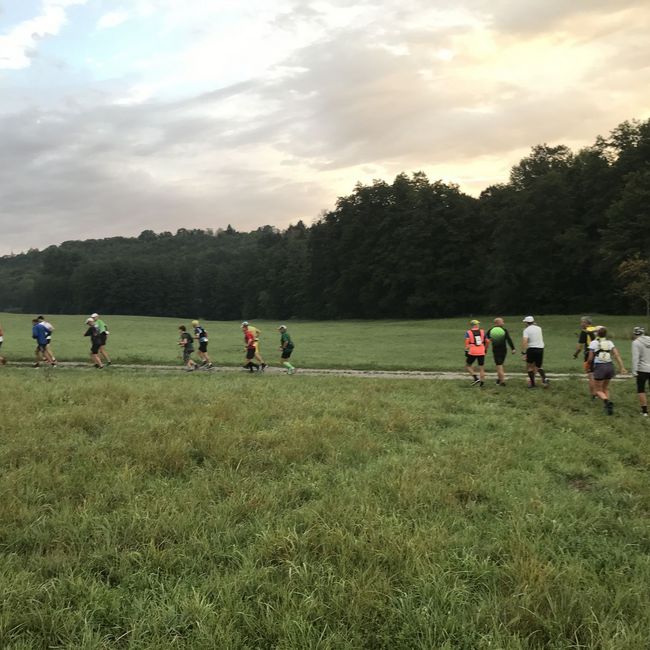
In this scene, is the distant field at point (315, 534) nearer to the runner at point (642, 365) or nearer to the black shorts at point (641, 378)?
the runner at point (642, 365)

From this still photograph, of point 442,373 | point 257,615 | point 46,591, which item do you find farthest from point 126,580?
point 442,373

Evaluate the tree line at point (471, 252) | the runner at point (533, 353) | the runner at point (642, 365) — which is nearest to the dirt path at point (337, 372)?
the runner at point (533, 353)

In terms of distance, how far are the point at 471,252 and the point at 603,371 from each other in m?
67.2

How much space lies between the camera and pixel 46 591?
3826 mm

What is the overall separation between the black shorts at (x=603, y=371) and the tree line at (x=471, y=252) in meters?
33.5

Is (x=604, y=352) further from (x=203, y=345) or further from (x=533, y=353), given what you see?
(x=203, y=345)

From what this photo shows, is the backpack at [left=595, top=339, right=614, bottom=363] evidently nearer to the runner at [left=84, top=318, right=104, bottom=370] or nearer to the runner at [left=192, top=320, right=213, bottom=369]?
the runner at [left=192, top=320, right=213, bottom=369]

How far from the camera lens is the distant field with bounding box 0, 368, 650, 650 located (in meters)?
3.46

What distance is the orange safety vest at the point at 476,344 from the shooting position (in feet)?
53.1

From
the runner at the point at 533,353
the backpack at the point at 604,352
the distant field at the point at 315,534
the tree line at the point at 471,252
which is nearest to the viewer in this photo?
the distant field at the point at 315,534

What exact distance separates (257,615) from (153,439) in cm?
468

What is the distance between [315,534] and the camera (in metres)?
4.66

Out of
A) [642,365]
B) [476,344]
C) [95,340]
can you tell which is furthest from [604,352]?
[95,340]

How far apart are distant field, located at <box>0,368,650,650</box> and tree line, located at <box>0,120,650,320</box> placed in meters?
40.7
